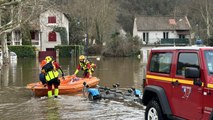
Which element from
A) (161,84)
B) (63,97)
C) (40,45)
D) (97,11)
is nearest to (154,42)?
(97,11)

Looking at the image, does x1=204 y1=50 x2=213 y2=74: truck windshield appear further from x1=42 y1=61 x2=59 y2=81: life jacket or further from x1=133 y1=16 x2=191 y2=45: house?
x1=133 y1=16 x2=191 y2=45: house

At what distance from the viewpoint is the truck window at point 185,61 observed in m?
7.31

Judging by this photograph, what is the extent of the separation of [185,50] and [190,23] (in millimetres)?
64409

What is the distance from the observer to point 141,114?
38.2 ft

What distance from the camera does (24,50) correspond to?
56.2 metres

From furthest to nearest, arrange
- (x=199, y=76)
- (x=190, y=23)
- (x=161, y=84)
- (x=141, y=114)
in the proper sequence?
(x=190, y=23) → (x=141, y=114) → (x=161, y=84) → (x=199, y=76)

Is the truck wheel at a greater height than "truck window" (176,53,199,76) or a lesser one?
lesser

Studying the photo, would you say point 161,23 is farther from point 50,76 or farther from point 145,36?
point 50,76

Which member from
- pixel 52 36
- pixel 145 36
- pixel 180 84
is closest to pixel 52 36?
pixel 52 36

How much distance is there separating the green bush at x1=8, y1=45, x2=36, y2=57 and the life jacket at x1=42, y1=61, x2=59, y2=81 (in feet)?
134

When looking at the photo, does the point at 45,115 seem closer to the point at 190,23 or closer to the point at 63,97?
the point at 63,97

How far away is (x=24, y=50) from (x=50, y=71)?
41739 millimetres

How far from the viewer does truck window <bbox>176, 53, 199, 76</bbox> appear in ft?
24.0

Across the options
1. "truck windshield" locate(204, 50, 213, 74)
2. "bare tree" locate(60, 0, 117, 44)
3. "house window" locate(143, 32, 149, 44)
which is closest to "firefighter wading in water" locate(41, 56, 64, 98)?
"truck windshield" locate(204, 50, 213, 74)
